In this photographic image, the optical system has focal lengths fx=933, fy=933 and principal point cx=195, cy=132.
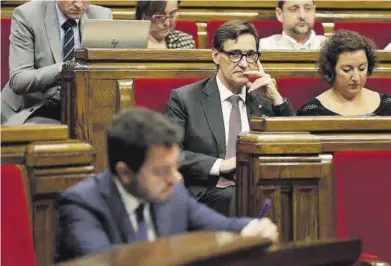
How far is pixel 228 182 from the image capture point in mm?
1518

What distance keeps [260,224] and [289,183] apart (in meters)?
0.25

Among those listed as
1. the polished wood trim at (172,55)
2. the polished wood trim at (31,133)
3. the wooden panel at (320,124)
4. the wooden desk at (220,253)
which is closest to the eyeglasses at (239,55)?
the polished wood trim at (172,55)

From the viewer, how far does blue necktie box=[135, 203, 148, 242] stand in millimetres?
886

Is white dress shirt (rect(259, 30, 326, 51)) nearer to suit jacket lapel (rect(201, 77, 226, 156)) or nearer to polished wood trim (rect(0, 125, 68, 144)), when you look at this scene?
suit jacket lapel (rect(201, 77, 226, 156))

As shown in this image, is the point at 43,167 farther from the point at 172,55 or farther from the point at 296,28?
the point at 296,28

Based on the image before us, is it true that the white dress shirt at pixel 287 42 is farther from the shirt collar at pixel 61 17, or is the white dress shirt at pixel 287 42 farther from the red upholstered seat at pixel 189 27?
the shirt collar at pixel 61 17

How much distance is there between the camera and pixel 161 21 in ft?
6.62

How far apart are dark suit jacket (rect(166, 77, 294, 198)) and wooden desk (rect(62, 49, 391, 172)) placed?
106 millimetres

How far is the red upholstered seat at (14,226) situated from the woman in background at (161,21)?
102 centimetres

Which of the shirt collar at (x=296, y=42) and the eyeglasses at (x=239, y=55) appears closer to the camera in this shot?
the eyeglasses at (x=239, y=55)

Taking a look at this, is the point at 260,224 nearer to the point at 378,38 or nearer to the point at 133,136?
the point at 133,136

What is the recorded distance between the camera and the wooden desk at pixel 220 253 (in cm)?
69

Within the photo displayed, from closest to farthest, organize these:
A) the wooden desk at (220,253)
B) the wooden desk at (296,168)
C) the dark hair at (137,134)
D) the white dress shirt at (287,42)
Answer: the wooden desk at (220,253), the dark hair at (137,134), the wooden desk at (296,168), the white dress shirt at (287,42)

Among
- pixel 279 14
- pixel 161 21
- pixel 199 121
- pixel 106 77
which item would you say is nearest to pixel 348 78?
pixel 199 121
